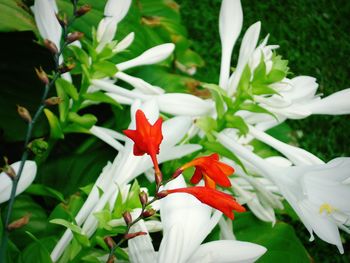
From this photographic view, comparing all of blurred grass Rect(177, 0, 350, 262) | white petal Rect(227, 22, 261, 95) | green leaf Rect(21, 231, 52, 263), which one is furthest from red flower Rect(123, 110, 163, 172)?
blurred grass Rect(177, 0, 350, 262)

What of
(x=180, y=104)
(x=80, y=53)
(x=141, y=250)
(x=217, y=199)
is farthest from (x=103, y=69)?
(x=217, y=199)

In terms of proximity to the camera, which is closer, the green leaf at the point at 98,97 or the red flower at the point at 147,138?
the red flower at the point at 147,138

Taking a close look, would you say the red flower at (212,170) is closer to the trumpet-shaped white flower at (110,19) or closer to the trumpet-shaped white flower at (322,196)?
the trumpet-shaped white flower at (322,196)

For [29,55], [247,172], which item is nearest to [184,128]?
[247,172]

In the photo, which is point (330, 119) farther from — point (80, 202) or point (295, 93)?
point (80, 202)

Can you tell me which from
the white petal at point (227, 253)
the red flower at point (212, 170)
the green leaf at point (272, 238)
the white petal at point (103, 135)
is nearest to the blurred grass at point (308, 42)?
the green leaf at point (272, 238)

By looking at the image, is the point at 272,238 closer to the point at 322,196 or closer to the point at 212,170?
the point at 322,196

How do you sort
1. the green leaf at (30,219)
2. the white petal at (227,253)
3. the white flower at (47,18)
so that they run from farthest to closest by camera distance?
the green leaf at (30,219) → the white flower at (47,18) → the white petal at (227,253)
